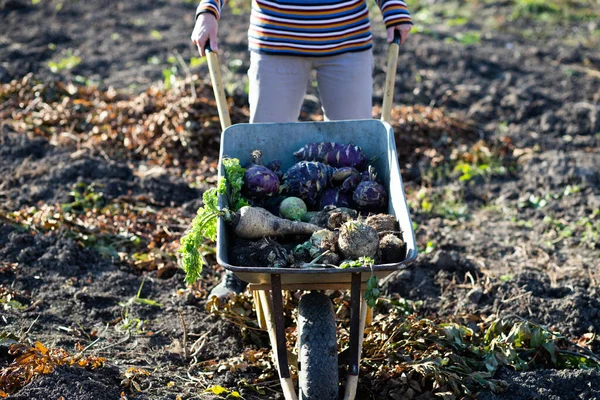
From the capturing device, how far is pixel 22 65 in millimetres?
7867

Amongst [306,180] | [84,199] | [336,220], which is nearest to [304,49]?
[306,180]

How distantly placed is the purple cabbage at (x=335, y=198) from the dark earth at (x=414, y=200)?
849mm

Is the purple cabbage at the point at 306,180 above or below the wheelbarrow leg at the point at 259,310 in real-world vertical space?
above

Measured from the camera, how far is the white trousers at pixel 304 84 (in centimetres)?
387

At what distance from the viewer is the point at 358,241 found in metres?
2.83

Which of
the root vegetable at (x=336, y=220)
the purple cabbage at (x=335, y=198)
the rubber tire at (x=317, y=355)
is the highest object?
the root vegetable at (x=336, y=220)

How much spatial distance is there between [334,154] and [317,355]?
3.34ft

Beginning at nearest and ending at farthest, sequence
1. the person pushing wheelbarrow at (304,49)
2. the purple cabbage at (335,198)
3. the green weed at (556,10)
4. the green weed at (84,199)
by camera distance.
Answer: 1. the purple cabbage at (335,198)
2. the person pushing wheelbarrow at (304,49)
3. the green weed at (84,199)
4. the green weed at (556,10)

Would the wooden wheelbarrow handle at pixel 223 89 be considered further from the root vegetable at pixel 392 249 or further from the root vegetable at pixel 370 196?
the root vegetable at pixel 392 249

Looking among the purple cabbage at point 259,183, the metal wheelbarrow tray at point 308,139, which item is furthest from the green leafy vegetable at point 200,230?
the metal wheelbarrow tray at point 308,139

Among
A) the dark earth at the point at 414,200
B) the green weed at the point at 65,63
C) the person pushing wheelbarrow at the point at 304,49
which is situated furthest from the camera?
the green weed at the point at 65,63

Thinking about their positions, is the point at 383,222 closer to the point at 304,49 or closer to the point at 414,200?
the point at 304,49

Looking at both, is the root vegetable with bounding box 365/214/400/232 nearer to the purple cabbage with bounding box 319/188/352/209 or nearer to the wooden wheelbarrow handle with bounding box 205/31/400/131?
the purple cabbage with bounding box 319/188/352/209

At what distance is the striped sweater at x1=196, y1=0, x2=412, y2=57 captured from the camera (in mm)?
3732
